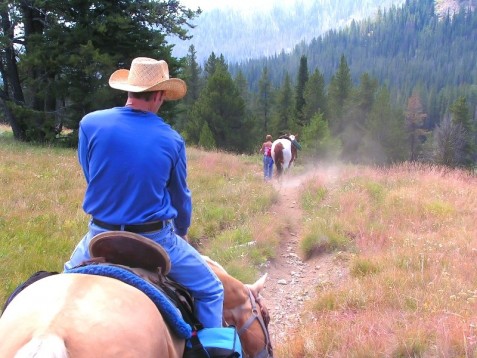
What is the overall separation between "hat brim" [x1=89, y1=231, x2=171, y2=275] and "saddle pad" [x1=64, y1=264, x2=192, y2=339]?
7.1 inches

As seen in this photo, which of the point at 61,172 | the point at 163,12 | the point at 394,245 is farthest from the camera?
the point at 163,12

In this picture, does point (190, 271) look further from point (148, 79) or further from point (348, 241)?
point (348, 241)

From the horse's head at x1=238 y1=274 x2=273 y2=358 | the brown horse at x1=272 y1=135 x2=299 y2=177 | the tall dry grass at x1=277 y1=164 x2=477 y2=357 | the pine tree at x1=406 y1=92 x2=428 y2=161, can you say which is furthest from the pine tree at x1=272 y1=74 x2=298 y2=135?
the horse's head at x1=238 y1=274 x2=273 y2=358

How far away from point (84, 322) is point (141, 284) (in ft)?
1.64

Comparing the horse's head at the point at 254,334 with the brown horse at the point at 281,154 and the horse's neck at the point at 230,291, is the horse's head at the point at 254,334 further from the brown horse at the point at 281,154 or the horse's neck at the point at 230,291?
the brown horse at the point at 281,154

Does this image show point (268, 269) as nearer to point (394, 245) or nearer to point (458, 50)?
point (394, 245)

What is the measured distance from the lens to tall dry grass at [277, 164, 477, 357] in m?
3.76

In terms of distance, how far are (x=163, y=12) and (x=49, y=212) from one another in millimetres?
12750

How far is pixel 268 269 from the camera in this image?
687cm

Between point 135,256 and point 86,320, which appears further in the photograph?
point 135,256

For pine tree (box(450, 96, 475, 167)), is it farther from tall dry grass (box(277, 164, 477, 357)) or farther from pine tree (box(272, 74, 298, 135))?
tall dry grass (box(277, 164, 477, 357))

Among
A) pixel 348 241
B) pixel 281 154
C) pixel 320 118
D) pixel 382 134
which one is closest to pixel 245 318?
pixel 348 241

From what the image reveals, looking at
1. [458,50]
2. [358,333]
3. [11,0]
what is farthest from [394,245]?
[458,50]

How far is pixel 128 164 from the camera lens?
254 cm
